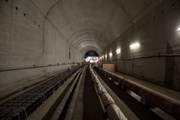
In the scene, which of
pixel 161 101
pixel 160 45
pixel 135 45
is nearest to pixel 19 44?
pixel 161 101

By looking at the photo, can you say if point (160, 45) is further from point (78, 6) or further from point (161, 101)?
point (78, 6)

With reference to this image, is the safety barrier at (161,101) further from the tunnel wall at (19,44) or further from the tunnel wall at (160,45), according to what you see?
the tunnel wall at (19,44)

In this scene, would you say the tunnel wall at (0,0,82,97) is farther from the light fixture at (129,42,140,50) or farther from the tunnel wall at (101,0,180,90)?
the light fixture at (129,42,140,50)

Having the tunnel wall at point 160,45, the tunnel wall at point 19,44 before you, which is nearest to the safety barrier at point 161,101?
the tunnel wall at point 160,45

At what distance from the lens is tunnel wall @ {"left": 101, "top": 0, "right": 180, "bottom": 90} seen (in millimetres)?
4152

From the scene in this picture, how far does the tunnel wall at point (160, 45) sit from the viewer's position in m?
4.15

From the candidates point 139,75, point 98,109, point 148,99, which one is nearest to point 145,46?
point 139,75

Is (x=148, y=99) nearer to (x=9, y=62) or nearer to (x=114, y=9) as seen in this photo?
(x=9, y=62)

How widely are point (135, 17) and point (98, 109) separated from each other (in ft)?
19.2

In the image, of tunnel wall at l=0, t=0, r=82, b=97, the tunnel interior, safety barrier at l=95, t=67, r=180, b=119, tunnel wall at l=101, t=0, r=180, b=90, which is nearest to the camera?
safety barrier at l=95, t=67, r=180, b=119

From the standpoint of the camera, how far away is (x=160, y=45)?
4984 mm

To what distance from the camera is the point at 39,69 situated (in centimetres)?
657

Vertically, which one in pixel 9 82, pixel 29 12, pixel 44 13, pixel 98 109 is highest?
pixel 44 13

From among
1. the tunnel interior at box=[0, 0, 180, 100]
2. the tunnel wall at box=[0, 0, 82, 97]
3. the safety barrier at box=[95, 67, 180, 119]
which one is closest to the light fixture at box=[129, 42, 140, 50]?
the tunnel interior at box=[0, 0, 180, 100]
